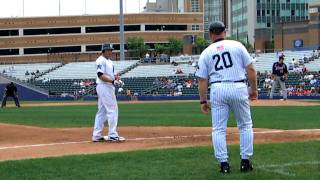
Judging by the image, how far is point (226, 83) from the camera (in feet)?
22.9

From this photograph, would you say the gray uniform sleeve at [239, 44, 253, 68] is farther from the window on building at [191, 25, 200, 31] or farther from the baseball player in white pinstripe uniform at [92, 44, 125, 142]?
the window on building at [191, 25, 200, 31]

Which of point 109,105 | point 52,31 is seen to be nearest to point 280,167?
point 109,105

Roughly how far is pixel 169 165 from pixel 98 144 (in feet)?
11.0

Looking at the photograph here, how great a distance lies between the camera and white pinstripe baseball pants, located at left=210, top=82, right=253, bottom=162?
694 cm

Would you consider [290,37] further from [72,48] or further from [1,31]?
[1,31]

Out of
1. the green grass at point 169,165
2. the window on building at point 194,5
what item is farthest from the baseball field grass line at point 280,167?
the window on building at point 194,5

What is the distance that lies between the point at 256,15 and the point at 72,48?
35952 millimetres

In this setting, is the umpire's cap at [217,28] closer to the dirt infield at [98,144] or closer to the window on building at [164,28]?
the dirt infield at [98,144]

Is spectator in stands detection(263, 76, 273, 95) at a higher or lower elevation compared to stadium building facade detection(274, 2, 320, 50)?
lower

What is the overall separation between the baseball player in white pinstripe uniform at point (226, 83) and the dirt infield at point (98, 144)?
2.83 metres

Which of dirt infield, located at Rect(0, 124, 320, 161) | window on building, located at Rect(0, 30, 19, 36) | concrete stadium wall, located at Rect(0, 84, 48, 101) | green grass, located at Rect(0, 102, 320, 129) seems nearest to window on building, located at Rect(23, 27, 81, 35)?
window on building, located at Rect(0, 30, 19, 36)

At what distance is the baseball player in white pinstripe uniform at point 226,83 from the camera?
6.95 m

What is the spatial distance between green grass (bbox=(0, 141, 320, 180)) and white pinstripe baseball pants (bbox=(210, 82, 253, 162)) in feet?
0.91

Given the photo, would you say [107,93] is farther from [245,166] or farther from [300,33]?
[300,33]
